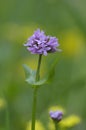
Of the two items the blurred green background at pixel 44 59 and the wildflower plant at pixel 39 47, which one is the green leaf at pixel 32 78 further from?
the blurred green background at pixel 44 59

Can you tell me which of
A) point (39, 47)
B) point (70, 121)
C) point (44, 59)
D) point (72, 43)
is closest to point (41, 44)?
point (39, 47)

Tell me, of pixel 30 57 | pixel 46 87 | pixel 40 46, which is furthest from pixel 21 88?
pixel 40 46

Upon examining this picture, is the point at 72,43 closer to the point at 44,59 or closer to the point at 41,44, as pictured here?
the point at 44,59

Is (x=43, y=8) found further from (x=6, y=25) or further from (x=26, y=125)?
(x=26, y=125)

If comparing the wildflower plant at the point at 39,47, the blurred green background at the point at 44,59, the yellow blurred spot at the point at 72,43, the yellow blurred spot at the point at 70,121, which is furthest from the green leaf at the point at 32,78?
the yellow blurred spot at the point at 72,43

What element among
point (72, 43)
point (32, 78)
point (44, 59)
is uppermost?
point (72, 43)

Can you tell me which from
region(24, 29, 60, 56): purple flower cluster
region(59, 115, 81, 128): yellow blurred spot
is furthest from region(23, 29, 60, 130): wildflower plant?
region(59, 115, 81, 128): yellow blurred spot

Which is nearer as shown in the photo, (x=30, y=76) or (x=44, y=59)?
(x=30, y=76)
